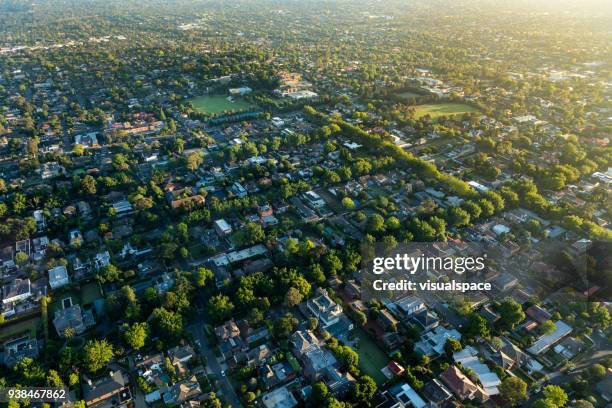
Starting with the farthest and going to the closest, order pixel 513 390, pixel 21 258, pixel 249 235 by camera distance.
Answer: pixel 249 235
pixel 21 258
pixel 513 390

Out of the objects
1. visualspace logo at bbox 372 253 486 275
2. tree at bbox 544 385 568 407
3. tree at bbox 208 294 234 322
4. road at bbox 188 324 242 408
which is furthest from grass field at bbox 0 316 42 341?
tree at bbox 544 385 568 407

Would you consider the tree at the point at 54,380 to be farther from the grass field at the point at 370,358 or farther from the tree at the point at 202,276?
the grass field at the point at 370,358

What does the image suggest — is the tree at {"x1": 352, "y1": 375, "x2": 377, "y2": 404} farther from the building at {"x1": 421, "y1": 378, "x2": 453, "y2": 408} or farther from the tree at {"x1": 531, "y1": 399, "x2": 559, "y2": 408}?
the tree at {"x1": 531, "y1": 399, "x2": 559, "y2": 408}

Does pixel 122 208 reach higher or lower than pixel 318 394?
lower

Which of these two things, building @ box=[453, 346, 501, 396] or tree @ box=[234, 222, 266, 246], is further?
tree @ box=[234, 222, 266, 246]

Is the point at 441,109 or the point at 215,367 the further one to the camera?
the point at 441,109

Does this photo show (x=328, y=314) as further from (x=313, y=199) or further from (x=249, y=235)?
(x=313, y=199)

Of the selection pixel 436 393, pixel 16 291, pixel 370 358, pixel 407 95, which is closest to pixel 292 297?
pixel 370 358
